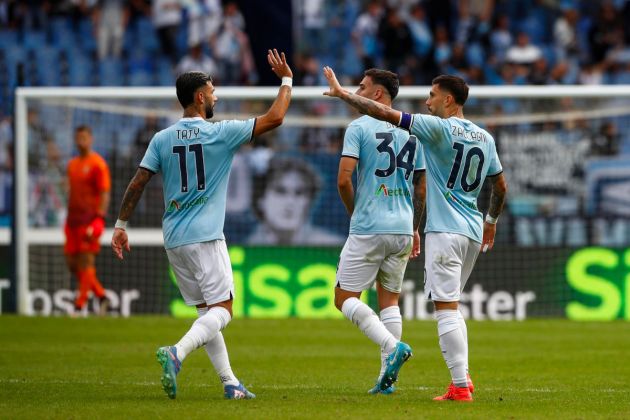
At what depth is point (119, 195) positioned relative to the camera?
780 inches

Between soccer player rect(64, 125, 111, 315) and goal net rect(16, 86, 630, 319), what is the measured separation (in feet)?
4.64

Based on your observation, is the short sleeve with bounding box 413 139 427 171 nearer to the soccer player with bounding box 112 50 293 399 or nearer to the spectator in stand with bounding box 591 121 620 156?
the soccer player with bounding box 112 50 293 399

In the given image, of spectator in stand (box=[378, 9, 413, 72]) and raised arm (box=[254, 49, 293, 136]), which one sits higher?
spectator in stand (box=[378, 9, 413, 72])

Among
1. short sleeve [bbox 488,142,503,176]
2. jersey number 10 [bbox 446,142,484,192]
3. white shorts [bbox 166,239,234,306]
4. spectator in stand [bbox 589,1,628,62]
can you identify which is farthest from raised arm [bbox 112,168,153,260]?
spectator in stand [bbox 589,1,628,62]

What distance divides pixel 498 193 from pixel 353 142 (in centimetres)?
115

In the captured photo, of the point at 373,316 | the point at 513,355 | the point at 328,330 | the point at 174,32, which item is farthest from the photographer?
the point at 174,32

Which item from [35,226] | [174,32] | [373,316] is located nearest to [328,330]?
[35,226]

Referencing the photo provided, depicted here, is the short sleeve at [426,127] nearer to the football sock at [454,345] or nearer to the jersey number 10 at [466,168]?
the jersey number 10 at [466,168]

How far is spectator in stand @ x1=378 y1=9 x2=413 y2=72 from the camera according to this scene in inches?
981

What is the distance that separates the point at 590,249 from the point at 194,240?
11167 mm

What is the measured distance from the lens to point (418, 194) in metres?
9.62

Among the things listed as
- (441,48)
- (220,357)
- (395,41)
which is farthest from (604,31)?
(220,357)

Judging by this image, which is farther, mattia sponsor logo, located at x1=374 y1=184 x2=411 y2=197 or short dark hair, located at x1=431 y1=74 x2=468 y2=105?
mattia sponsor logo, located at x1=374 y1=184 x2=411 y2=197

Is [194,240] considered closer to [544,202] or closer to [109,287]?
[109,287]
